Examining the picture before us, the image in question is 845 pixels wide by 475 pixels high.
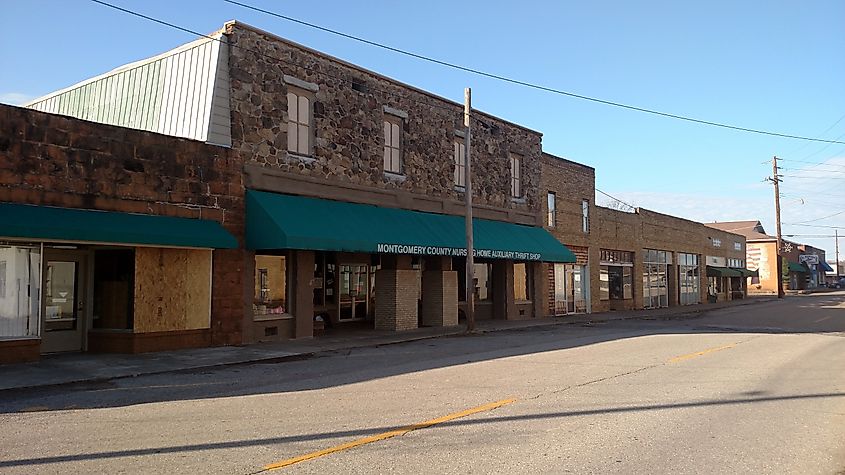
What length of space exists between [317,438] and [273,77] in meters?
13.0

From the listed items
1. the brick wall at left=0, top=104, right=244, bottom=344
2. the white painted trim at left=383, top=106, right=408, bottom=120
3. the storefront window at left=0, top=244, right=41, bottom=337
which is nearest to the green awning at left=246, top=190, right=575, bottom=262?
the brick wall at left=0, top=104, right=244, bottom=344

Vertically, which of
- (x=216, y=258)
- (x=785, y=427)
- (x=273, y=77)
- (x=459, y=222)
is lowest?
(x=785, y=427)

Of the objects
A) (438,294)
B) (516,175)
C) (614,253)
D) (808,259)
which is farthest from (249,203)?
(808,259)

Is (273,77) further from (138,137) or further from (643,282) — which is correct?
(643,282)

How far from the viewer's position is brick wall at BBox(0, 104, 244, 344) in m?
13.1

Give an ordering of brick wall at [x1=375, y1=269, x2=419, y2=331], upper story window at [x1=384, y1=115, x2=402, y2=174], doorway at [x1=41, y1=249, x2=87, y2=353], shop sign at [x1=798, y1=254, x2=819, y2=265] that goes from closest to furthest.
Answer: doorway at [x1=41, y1=249, x2=87, y2=353]
brick wall at [x1=375, y1=269, x2=419, y2=331]
upper story window at [x1=384, y1=115, x2=402, y2=174]
shop sign at [x1=798, y1=254, x2=819, y2=265]

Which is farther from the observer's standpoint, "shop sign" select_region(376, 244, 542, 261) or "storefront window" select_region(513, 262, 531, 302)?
"storefront window" select_region(513, 262, 531, 302)

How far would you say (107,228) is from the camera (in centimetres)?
1345

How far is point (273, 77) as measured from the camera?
1814cm

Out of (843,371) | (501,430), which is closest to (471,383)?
(501,430)

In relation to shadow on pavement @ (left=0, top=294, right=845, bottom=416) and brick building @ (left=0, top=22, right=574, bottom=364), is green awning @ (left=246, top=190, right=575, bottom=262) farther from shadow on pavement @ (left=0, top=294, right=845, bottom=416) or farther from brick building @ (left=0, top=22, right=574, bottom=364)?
shadow on pavement @ (left=0, top=294, right=845, bottom=416)

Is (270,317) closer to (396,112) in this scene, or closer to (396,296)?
(396,296)

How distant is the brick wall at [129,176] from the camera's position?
13.1 m

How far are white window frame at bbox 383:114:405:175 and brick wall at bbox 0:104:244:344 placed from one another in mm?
6017
